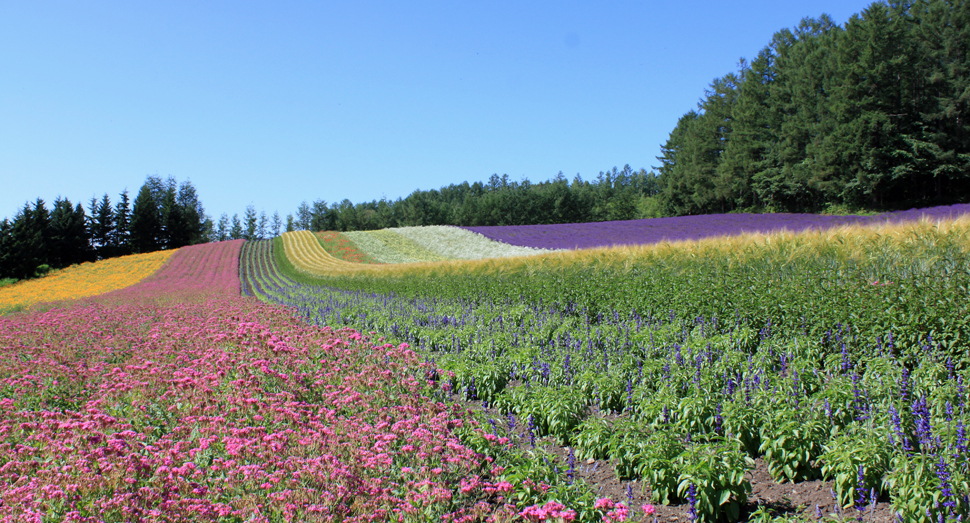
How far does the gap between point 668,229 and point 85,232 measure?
65.1m

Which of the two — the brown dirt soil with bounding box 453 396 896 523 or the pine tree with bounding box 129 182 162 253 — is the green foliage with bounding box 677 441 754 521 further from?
the pine tree with bounding box 129 182 162 253

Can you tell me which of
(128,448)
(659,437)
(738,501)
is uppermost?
(128,448)

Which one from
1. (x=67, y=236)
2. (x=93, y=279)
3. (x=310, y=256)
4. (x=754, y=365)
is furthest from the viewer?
(x=67, y=236)

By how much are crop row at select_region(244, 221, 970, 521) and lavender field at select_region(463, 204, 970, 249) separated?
18.0m

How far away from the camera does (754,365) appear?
591 cm

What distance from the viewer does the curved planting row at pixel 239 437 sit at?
3094 mm

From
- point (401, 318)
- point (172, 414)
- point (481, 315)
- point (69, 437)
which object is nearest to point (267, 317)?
point (401, 318)

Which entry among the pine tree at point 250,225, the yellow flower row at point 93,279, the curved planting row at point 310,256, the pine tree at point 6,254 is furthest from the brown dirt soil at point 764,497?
the pine tree at point 250,225

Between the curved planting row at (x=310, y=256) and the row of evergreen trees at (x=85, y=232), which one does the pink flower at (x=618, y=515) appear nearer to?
the curved planting row at (x=310, y=256)

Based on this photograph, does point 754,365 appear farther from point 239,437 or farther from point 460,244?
point 460,244

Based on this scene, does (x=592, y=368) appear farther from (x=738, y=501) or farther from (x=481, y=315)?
(x=481, y=315)

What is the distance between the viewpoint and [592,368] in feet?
21.2

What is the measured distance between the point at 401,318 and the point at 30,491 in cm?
890

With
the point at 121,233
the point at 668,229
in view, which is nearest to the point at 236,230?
the point at 121,233
